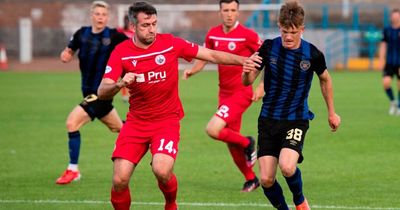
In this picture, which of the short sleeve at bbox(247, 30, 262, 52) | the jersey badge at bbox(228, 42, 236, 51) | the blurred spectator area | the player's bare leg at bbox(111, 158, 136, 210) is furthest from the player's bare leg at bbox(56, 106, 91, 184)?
the blurred spectator area

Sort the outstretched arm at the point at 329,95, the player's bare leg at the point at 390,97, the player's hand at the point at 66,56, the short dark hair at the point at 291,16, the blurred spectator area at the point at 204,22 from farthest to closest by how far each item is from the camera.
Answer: the blurred spectator area at the point at 204,22 < the player's bare leg at the point at 390,97 < the player's hand at the point at 66,56 < the outstretched arm at the point at 329,95 < the short dark hair at the point at 291,16

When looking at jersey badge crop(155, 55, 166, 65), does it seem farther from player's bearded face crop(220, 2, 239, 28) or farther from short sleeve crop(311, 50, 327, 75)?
player's bearded face crop(220, 2, 239, 28)

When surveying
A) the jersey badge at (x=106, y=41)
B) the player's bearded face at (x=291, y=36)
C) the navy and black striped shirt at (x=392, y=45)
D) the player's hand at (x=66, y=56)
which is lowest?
the navy and black striped shirt at (x=392, y=45)

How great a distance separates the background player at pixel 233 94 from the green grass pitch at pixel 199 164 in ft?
1.28

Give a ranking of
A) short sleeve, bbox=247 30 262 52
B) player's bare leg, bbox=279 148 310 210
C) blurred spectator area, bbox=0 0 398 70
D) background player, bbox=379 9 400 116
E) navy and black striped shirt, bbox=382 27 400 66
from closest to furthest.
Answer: player's bare leg, bbox=279 148 310 210, short sleeve, bbox=247 30 262 52, background player, bbox=379 9 400 116, navy and black striped shirt, bbox=382 27 400 66, blurred spectator area, bbox=0 0 398 70

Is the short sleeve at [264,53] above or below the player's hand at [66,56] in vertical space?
above

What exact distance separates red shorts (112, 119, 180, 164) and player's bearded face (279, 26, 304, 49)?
52.5 inches

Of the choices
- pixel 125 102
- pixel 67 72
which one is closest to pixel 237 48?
pixel 125 102

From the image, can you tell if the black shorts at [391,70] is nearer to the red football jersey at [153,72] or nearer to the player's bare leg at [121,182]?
the red football jersey at [153,72]

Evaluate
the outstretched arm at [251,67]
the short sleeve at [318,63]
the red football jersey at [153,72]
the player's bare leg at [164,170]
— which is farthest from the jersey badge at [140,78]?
the short sleeve at [318,63]

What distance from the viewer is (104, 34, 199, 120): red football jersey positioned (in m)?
8.80

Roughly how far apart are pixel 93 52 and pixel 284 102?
3947 mm

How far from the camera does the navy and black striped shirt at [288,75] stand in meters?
8.79

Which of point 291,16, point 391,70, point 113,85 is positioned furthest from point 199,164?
point 391,70
